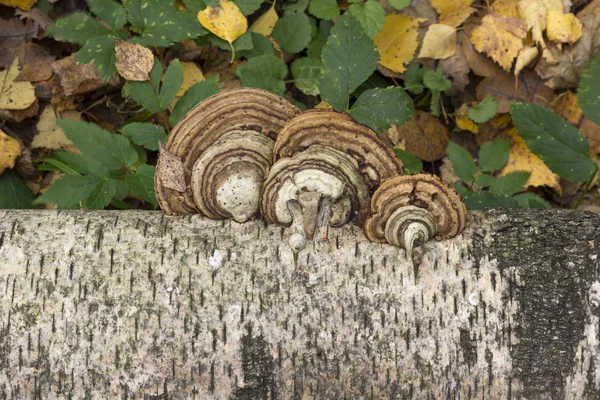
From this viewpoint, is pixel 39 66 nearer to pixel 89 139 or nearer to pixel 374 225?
pixel 89 139

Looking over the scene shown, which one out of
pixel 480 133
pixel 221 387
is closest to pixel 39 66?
pixel 221 387

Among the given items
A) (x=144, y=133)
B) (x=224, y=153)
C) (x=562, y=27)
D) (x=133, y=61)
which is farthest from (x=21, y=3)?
(x=562, y=27)

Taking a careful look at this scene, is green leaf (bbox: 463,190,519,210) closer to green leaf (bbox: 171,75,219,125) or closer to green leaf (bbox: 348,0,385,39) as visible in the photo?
green leaf (bbox: 348,0,385,39)

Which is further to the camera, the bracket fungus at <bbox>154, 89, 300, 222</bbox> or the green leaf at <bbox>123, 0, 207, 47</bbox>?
the green leaf at <bbox>123, 0, 207, 47</bbox>

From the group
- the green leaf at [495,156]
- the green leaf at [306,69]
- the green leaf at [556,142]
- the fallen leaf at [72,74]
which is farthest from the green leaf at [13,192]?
Answer: the green leaf at [556,142]

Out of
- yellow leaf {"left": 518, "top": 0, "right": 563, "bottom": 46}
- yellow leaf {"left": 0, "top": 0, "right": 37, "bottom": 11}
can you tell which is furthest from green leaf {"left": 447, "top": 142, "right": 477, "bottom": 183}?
yellow leaf {"left": 0, "top": 0, "right": 37, "bottom": 11}

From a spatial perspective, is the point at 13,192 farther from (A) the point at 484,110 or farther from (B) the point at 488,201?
(A) the point at 484,110
